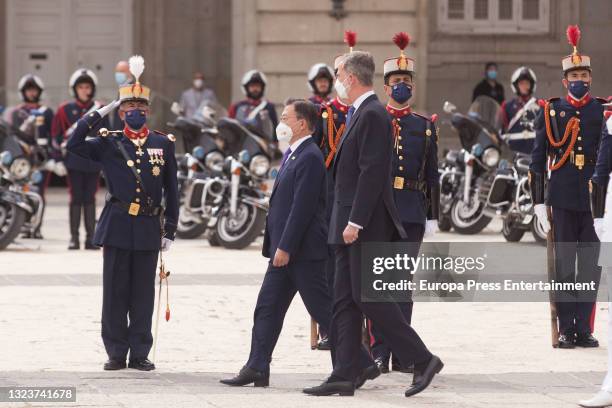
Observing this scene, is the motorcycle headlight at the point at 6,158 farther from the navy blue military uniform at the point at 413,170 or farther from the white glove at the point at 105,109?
the navy blue military uniform at the point at 413,170

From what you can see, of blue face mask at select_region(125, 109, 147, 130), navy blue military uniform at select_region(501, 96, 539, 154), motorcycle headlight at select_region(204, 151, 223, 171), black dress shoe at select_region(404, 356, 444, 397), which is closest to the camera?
black dress shoe at select_region(404, 356, 444, 397)

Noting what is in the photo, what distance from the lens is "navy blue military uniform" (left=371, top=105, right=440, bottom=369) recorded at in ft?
31.0

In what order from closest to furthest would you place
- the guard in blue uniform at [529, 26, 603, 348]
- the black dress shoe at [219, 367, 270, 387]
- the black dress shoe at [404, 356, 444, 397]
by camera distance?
the black dress shoe at [404, 356, 444, 397] < the black dress shoe at [219, 367, 270, 387] < the guard in blue uniform at [529, 26, 603, 348]

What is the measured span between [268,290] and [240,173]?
8249mm

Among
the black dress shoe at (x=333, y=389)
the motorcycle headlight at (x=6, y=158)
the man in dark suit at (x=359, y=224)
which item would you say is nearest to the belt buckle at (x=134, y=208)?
the man in dark suit at (x=359, y=224)

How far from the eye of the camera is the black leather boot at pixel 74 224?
1677cm

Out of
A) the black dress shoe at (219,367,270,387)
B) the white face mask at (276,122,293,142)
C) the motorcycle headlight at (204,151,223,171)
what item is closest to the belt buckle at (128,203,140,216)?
the white face mask at (276,122,293,142)

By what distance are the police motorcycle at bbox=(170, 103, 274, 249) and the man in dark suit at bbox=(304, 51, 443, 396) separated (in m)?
8.14

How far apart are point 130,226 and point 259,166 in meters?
7.97

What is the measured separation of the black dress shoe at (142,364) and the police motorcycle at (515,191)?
8046 mm

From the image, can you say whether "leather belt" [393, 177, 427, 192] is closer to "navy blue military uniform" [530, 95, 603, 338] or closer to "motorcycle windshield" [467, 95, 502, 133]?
"navy blue military uniform" [530, 95, 603, 338]

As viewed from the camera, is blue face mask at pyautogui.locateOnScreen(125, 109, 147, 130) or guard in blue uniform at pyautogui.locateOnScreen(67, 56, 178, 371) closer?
guard in blue uniform at pyautogui.locateOnScreen(67, 56, 178, 371)

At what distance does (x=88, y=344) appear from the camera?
1005 centimetres

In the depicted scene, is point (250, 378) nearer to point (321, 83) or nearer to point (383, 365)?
point (383, 365)
